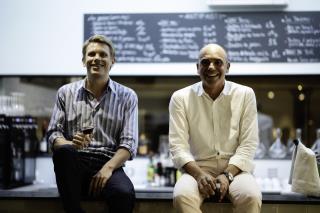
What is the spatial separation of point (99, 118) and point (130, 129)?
0.19 metres

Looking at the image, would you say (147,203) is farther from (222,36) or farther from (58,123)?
(222,36)

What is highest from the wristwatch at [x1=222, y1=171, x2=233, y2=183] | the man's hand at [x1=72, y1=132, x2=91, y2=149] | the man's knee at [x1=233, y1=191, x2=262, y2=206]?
the man's hand at [x1=72, y1=132, x2=91, y2=149]

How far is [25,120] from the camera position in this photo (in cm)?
357

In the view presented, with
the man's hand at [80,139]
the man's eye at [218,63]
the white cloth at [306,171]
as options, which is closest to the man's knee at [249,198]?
the white cloth at [306,171]

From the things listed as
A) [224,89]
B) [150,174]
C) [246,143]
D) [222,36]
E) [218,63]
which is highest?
[222,36]

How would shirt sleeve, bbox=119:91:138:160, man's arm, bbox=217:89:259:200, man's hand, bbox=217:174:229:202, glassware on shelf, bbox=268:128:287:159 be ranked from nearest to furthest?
1. man's hand, bbox=217:174:229:202
2. man's arm, bbox=217:89:259:200
3. shirt sleeve, bbox=119:91:138:160
4. glassware on shelf, bbox=268:128:287:159

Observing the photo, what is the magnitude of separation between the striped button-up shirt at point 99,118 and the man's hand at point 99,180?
0.17 meters

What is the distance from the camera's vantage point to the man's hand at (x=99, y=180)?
2.30 metres

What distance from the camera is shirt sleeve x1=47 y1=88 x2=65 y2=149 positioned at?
2.48 metres

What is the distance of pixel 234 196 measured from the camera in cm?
221

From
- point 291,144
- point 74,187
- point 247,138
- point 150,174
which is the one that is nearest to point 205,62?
point 247,138

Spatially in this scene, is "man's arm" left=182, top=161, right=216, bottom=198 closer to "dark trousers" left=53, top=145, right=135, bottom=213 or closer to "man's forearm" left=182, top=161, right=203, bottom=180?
"man's forearm" left=182, top=161, right=203, bottom=180

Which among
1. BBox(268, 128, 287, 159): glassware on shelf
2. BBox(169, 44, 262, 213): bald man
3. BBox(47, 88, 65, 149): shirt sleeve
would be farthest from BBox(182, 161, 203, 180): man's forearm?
BBox(268, 128, 287, 159): glassware on shelf

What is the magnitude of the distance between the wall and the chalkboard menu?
0.26 feet
